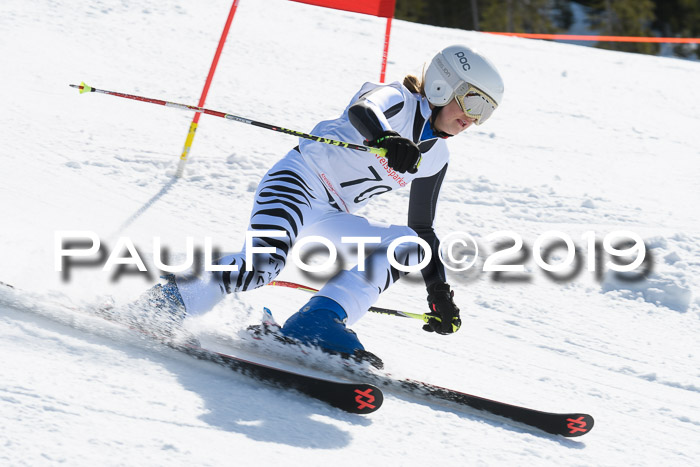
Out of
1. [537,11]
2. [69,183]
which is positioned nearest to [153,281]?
[69,183]

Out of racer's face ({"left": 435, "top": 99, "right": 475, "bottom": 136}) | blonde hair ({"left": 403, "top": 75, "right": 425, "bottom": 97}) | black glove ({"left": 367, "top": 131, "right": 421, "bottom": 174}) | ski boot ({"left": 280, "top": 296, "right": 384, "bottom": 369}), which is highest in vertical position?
blonde hair ({"left": 403, "top": 75, "right": 425, "bottom": 97})

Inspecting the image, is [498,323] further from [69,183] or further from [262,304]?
[69,183]

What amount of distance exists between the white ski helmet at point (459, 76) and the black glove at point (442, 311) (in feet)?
2.44

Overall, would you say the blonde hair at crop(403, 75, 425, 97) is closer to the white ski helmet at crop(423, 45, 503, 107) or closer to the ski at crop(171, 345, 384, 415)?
the white ski helmet at crop(423, 45, 503, 107)

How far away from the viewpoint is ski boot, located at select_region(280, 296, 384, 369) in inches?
111

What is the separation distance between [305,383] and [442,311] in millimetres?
764

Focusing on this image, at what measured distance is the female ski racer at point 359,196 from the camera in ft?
9.32

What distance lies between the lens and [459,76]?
3037 millimetres

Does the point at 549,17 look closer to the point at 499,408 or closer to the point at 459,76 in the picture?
the point at 459,76

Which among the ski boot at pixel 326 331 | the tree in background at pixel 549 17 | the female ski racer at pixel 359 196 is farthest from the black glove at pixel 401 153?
the tree in background at pixel 549 17

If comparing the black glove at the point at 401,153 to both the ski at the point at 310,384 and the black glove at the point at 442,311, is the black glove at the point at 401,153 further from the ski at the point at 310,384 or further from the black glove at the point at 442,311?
the ski at the point at 310,384

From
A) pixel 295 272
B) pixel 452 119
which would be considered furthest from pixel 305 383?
pixel 295 272

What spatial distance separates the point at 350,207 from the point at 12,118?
3404 millimetres

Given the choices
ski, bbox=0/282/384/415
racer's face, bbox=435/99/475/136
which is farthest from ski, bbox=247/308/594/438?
racer's face, bbox=435/99/475/136
